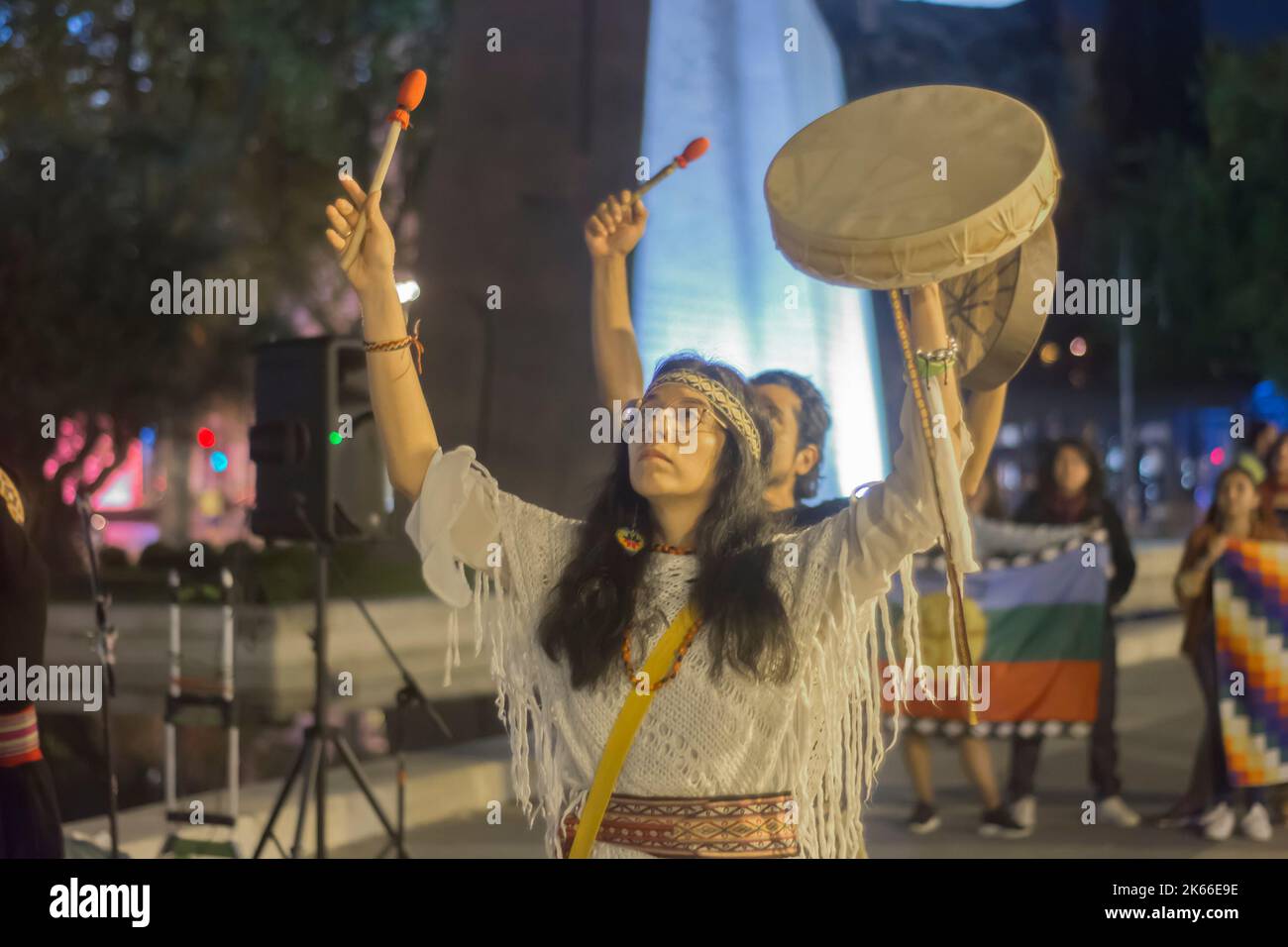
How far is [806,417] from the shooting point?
4.32m

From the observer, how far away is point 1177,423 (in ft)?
147

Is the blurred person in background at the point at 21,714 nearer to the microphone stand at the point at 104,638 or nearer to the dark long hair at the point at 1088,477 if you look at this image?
the microphone stand at the point at 104,638

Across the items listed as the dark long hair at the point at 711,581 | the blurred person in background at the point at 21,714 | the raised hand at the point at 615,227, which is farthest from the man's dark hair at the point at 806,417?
the blurred person in background at the point at 21,714

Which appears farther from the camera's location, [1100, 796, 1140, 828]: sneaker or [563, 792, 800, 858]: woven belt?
[1100, 796, 1140, 828]: sneaker

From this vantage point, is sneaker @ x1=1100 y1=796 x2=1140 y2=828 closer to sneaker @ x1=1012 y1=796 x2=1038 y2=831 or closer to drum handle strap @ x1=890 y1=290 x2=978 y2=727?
sneaker @ x1=1012 y1=796 x2=1038 y2=831

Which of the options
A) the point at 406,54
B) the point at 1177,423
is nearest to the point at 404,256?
the point at 406,54

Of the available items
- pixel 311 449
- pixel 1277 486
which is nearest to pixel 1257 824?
pixel 1277 486

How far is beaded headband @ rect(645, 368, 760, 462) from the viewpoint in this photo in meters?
2.92

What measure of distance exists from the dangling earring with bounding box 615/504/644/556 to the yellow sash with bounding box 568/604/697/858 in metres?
0.17

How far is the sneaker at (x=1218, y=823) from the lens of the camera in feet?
24.7

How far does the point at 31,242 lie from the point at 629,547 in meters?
14.9

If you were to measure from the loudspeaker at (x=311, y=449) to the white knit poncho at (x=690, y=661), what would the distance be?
3167mm

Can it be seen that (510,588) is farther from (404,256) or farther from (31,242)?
(404,256)

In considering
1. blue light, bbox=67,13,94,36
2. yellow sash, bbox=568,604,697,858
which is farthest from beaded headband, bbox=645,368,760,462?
blue light, bbox=67,13,94,36
